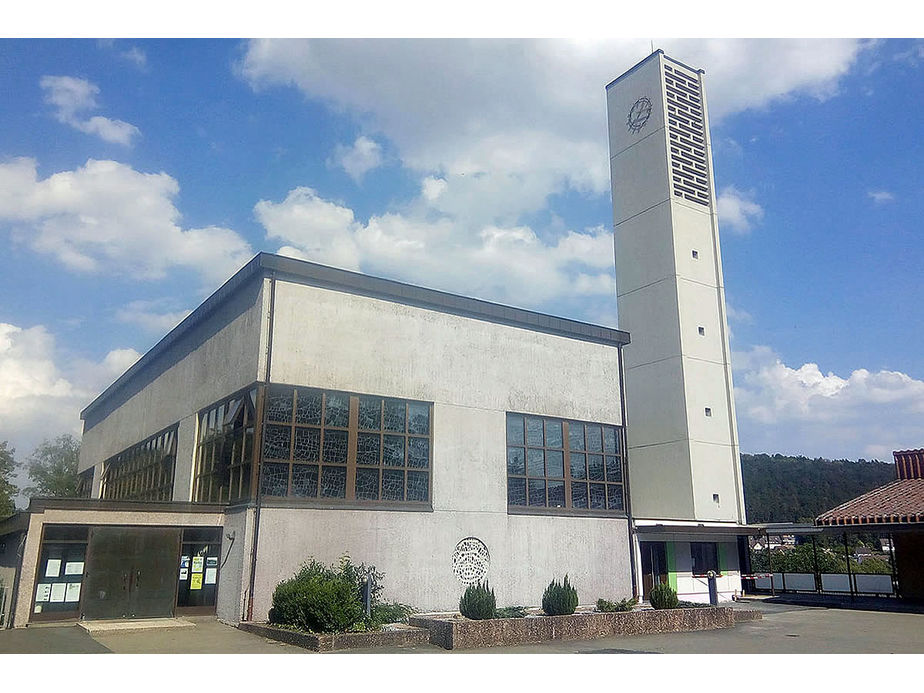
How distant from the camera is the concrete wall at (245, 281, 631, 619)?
20047 millimetres

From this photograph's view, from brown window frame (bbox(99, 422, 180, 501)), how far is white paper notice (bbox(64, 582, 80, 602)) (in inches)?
243

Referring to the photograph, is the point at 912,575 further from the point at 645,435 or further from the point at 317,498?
the point at 317,498

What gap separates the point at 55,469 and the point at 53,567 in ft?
161

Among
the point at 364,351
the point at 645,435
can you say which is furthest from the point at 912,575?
the point at 364,351

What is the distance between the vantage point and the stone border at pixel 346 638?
14.8 meters

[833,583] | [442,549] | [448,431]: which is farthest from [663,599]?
[833,583]

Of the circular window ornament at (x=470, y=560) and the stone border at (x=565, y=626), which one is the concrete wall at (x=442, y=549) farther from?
the stone border at (x=565, y=626)

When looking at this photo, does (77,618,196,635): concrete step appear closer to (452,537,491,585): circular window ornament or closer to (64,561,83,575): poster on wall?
(64,561,83,575): poster on wall

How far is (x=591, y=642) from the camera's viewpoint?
17.1m

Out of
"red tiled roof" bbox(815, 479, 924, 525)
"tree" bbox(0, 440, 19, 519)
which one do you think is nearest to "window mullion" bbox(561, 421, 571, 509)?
"red tiled roof" bbox(815, 479, 924, 525)

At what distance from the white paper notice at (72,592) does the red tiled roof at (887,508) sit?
24133 mm

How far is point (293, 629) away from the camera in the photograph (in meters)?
16.2

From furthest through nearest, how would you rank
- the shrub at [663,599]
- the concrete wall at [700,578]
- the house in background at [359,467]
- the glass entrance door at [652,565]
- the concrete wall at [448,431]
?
the concrete wall at [700,578]
the glass entrance door at [652,565]
the shrub at [663,599]
the concrete wall at [448,431]
the house in background at [359,467]

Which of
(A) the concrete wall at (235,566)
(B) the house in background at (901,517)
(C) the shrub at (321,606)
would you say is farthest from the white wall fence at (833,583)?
(A) the concrete wall at (235,566)
